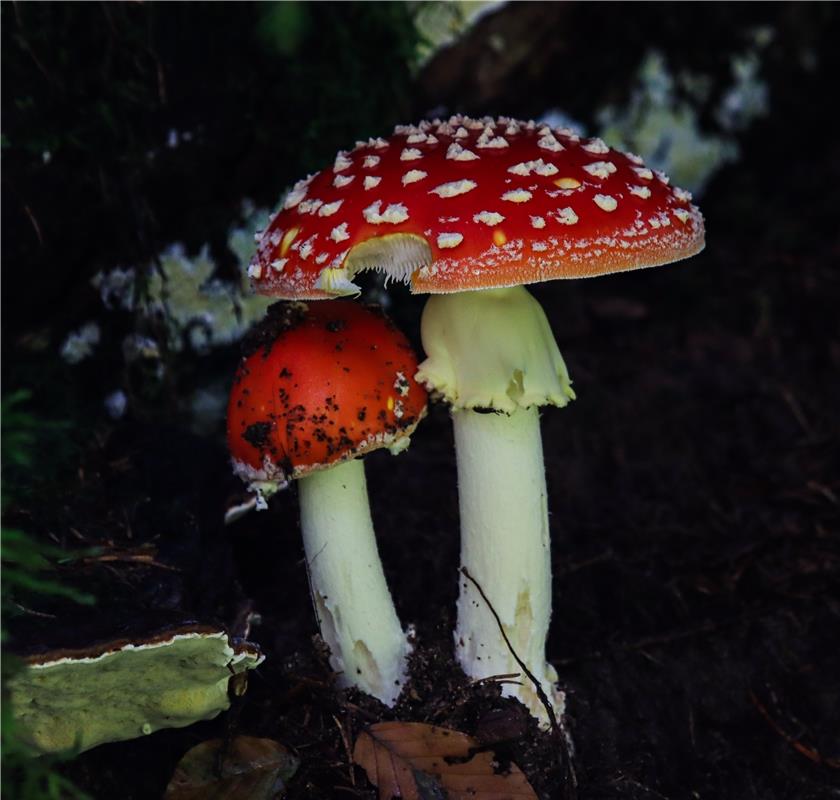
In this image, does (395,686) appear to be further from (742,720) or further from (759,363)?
(759,363)

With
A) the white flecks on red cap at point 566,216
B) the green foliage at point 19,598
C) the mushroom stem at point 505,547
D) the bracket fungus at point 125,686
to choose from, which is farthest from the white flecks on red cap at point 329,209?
the bracket fungus at point 125,686

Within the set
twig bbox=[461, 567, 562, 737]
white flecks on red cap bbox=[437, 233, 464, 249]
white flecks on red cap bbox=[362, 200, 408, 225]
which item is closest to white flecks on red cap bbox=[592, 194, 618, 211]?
white flecks on red cap bbox=[437, 233, 464, 249]

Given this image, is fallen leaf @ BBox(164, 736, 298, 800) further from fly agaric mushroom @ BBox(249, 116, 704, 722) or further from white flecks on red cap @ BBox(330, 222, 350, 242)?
white flecks on red cap @ BBox(330, 222, 350, 242)

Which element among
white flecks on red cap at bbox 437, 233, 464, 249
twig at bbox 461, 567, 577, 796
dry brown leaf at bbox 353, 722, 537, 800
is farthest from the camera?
twig at bbox 461, 567, 577, 796

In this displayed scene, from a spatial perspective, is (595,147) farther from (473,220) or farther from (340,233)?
(340,233)

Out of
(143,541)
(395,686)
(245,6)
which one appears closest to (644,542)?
(395,686)

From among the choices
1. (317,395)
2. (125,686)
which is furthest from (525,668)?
(125,686)

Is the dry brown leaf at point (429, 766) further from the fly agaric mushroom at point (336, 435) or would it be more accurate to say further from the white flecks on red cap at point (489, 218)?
the white flecks on red cap at point (489, 218)
